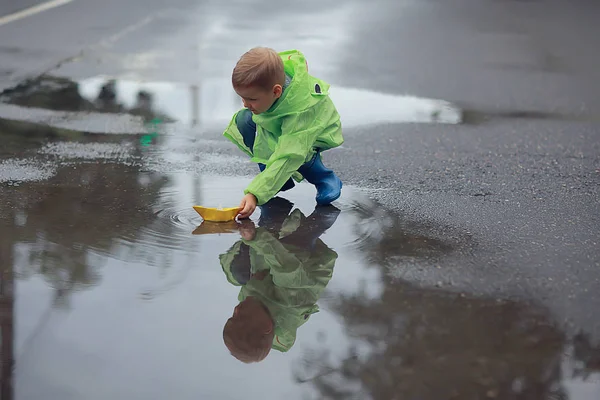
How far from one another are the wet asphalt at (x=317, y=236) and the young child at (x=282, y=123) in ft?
0.56

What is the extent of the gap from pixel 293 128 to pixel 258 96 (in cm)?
30

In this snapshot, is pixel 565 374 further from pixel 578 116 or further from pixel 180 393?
pixel 578 116

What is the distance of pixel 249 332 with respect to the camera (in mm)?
3070

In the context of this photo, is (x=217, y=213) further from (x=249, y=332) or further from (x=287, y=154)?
(x=249, y=332)

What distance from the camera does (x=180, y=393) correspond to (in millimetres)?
2639

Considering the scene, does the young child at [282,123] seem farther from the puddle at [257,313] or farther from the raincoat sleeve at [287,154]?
the puddle at [257,313]

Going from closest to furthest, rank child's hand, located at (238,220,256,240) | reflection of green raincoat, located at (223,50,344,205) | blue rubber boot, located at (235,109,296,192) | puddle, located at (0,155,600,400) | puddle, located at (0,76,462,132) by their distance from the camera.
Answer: puddle, located at (0,155,600,400) < child's hand, located at (238,220,256,240) < reflection of green raincoat, located at (223,50,344,205) < blue rubber boot, located at (235,109,296,192) < puddle, located at (0,76,462,132)

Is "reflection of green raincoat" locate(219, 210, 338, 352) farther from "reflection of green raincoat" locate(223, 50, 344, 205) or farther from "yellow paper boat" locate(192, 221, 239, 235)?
"reflection of green raincoat" locate(223, 50, 344, 205)

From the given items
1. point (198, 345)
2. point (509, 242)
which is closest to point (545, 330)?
point (509, 242)

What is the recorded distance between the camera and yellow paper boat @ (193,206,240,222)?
423 cm

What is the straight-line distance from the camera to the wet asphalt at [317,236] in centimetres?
283

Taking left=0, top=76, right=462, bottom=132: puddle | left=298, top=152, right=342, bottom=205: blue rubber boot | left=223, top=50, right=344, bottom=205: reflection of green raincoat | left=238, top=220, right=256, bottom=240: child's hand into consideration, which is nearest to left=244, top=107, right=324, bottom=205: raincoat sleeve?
left=223, top=50, right=344, bottom=205: reflection of green raincoat

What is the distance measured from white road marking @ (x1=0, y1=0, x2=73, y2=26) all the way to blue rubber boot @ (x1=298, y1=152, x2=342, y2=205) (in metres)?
7.02

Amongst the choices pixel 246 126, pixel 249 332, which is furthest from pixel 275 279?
pixel 246 126
